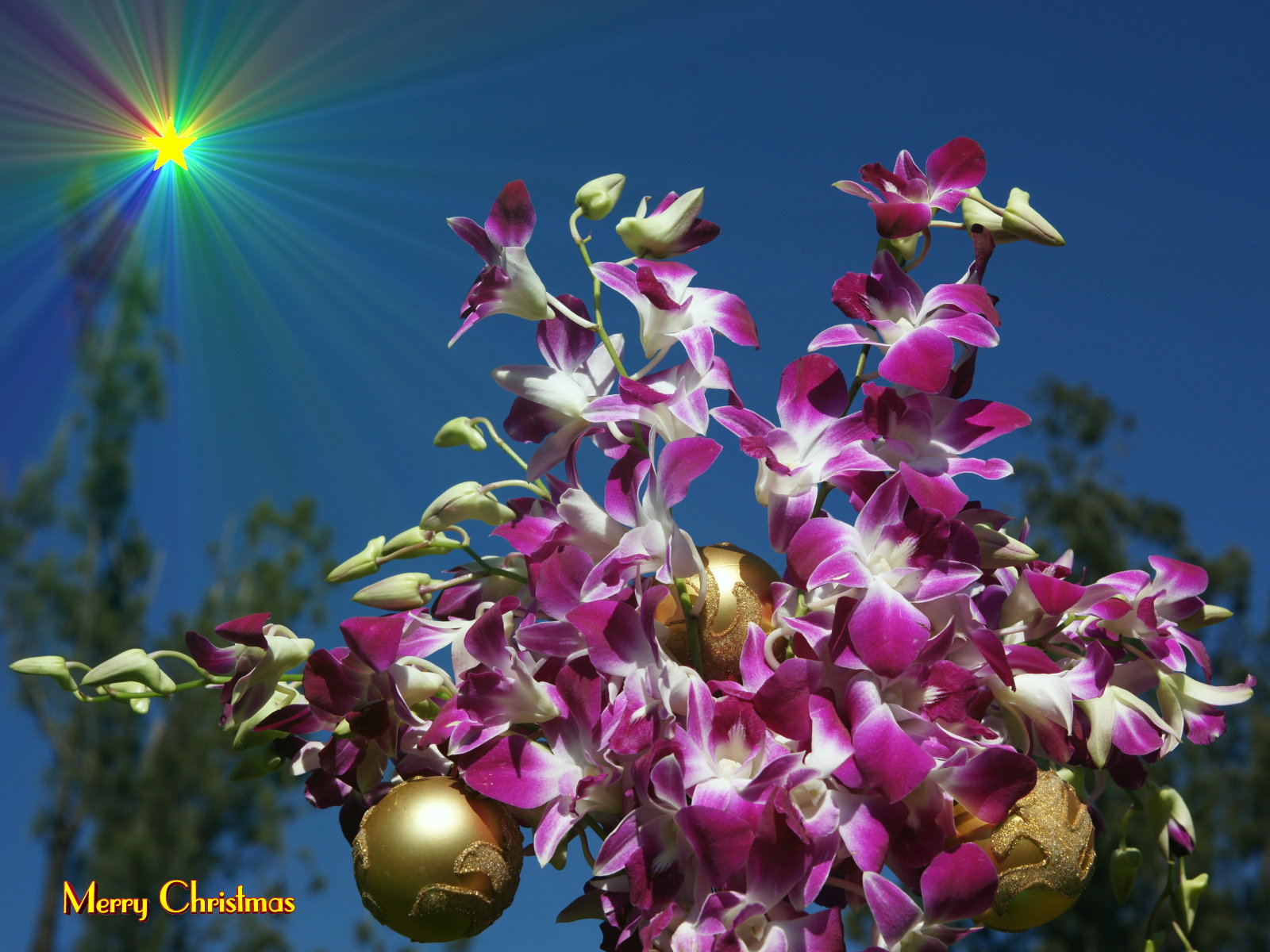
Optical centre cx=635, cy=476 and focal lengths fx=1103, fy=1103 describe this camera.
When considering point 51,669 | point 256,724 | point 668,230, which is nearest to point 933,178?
point 668,230

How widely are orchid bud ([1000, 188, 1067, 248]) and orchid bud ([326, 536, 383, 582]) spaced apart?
57 centimetres

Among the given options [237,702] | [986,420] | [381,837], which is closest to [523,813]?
[381,837]

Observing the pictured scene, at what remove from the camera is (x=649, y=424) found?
32.0 inches

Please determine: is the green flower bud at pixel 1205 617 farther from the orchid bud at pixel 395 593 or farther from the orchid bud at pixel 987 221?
the orchid bud at pixel 395 593

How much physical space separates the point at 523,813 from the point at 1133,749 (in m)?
0.46

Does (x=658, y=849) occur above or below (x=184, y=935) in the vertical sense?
below

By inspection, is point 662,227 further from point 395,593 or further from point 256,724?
point 256,724

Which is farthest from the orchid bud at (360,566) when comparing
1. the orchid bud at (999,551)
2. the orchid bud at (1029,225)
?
the orchid bud at (1029,225)

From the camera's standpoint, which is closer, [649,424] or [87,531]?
A: [649,424]

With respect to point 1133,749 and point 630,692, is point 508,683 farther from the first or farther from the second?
point 1133,749

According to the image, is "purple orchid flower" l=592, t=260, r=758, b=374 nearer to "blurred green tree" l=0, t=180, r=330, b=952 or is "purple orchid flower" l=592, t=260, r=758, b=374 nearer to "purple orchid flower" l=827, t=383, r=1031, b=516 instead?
"purple orchid flower" l=827, t=383, r=1031, b=516

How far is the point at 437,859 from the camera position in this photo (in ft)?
2.68

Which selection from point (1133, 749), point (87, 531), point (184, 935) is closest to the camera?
point (1133, 749)

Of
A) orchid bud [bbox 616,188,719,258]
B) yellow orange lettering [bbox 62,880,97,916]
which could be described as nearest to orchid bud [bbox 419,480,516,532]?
orchid bud [bbox 616,188,719,258]
